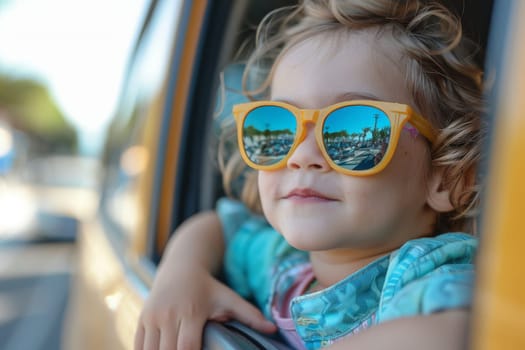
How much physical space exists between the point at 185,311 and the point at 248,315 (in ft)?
0.54

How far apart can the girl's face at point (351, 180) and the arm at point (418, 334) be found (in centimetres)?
30

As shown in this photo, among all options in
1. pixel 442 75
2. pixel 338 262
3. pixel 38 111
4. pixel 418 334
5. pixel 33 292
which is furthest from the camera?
pixel 38 111

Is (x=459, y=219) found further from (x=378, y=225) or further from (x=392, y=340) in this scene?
(x=392, y=340)

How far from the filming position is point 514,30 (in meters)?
0.63

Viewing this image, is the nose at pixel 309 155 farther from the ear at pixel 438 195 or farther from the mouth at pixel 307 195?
the ear at pixel 438 195

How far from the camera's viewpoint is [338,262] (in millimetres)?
1402

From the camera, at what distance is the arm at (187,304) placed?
142 cm

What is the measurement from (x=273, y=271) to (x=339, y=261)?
33cm

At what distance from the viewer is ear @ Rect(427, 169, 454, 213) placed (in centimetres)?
132

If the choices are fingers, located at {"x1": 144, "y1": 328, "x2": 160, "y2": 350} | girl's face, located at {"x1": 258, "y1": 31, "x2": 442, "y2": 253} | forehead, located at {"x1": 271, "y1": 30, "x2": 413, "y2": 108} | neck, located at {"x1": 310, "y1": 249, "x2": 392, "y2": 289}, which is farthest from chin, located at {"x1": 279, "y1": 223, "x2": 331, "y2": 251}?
fingers, located at {"x1": 144, "y1": 328, "x2": 160, "y2": 350}

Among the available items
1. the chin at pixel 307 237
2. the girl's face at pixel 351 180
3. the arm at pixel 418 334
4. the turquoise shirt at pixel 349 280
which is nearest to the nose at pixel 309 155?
the girl's face at pixel 351 180

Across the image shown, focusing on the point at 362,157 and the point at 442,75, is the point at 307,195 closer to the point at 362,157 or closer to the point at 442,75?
the point at 362,157

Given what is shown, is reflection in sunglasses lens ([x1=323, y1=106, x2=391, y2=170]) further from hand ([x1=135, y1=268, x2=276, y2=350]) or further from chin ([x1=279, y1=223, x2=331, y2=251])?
hand ([x1=135, y1=268, x2=276, y2=350])

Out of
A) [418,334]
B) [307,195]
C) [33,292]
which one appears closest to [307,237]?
[307,195]
